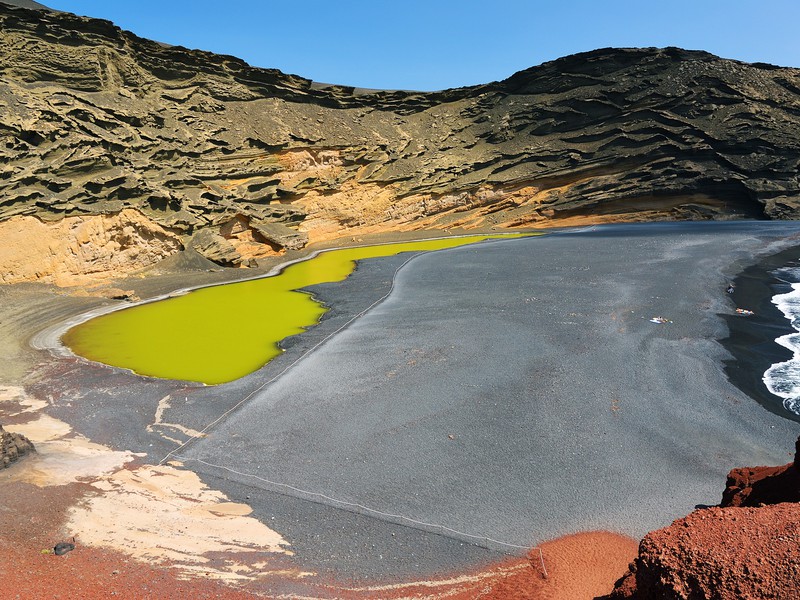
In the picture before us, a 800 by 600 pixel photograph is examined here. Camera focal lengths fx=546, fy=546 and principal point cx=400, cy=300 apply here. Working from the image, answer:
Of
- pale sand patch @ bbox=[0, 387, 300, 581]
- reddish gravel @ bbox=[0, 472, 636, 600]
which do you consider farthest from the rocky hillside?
reddish gravel @ bbox=[0, 472, 636, 600]

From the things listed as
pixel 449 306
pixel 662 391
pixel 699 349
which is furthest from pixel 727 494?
pixel 449 306

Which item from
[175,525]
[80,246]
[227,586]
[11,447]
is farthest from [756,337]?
[80,246]

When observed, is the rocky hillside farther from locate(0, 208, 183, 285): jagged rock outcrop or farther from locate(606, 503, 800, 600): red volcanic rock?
locate(606, 503, 800, 600): red volcanic rock

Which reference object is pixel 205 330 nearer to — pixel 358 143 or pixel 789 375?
pixel 789 375

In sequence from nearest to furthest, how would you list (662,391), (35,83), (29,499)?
1. (29,499)
2. (662,391)
3. (35,83)

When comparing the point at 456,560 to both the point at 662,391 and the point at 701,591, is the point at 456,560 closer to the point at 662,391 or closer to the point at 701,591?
the point at 701,591

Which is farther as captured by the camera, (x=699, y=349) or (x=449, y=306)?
(x=449, y=306)
